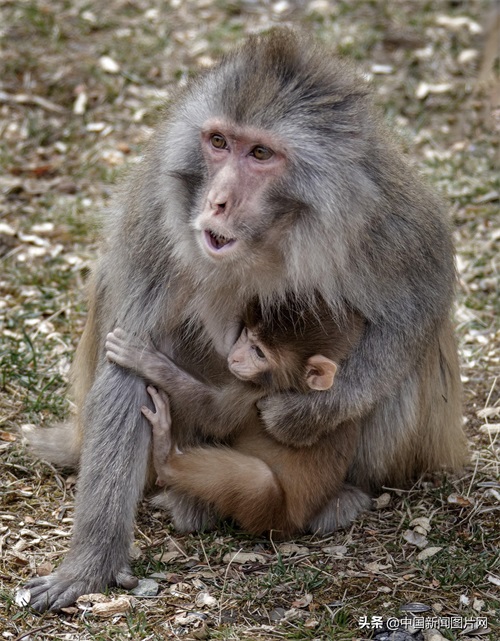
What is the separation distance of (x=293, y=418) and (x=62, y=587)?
1.20 meters

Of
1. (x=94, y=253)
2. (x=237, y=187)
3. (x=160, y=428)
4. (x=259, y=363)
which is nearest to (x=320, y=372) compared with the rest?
(x=259, y=363)

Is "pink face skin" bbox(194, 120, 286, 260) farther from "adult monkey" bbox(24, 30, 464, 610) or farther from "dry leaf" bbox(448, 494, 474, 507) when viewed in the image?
"dry leaf" bbox(448, 494, 474, 507)

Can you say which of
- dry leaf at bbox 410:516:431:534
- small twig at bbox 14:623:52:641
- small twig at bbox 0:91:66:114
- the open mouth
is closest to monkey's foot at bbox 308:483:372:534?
dry leaf at bbox 410:516:431:534

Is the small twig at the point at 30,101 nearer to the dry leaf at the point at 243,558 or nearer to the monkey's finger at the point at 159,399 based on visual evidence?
the monkey's finger at the point at 159,399

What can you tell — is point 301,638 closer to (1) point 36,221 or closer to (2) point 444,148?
(1) point 36,221

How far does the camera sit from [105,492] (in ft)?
14.8

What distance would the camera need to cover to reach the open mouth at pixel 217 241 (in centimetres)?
413

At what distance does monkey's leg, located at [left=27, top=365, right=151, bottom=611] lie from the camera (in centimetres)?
443

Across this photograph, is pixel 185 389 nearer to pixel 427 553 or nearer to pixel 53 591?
pixel 53 591

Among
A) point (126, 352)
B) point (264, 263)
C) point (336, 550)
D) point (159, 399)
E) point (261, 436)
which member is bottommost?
point (336, 550)

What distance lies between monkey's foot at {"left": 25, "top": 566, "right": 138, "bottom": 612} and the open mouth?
1.47 m

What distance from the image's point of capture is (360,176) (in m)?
4.29

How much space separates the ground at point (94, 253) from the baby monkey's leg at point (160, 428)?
16.8 inches

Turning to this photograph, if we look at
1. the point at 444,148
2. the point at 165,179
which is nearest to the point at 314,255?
the point at 165,179
